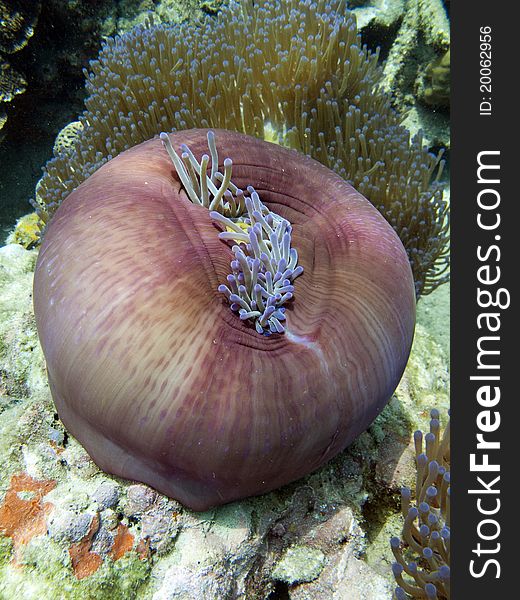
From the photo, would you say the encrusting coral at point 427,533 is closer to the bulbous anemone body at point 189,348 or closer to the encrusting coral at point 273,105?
the bulbous anemone body at point 189,348

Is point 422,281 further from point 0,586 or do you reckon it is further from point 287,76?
point 0,586

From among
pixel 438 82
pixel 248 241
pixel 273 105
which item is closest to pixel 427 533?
pixel 248 241

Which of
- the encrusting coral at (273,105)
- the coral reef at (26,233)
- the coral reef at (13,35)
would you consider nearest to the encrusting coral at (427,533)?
the encrusting coral at (273,105)

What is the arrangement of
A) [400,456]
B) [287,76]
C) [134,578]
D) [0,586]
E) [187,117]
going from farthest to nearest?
[287,76]
[187,117]
[400,456]
[134,578]
[0,586]

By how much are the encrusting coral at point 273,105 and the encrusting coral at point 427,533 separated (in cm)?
120

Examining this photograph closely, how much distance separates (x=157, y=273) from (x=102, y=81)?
5.95 ft

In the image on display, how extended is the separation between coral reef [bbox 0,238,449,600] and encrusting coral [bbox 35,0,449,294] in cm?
116

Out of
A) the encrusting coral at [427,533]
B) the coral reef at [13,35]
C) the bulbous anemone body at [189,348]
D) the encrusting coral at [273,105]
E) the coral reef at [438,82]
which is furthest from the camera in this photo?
the coral reef at [438,82]

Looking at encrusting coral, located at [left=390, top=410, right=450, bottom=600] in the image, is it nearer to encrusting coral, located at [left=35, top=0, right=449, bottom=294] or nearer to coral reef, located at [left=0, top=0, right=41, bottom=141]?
encrusting coral, located at [left=35, top=0, right=449, bottom=294]

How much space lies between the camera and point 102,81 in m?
2.53

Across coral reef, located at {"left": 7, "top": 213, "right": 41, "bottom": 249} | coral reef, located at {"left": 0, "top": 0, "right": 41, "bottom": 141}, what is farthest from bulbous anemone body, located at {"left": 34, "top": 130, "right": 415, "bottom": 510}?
coral reef, located at {"left": 0, "top": 0, "right": 41, "bottom": 141}

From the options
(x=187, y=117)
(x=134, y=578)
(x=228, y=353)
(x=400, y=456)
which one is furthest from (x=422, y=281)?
(x=134, y=578)

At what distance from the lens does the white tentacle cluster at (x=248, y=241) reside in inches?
53.2

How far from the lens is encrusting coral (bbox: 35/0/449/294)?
2.40 meters
